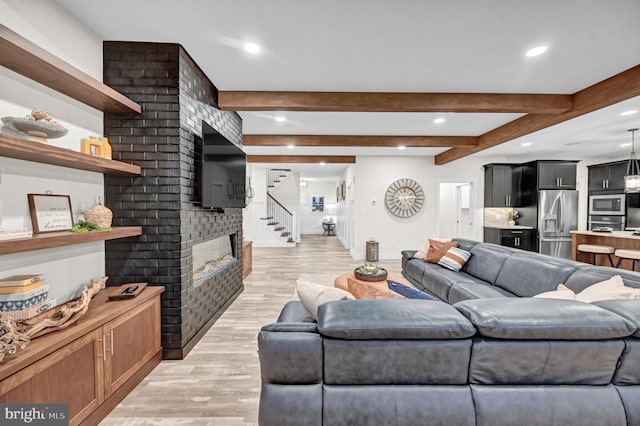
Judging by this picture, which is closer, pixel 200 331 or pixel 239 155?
pixel 200 331

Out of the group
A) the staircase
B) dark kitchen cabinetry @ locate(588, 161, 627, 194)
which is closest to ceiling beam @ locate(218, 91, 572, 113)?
dark kitchen cabinetry @ locate(588, 161, 627, 194)

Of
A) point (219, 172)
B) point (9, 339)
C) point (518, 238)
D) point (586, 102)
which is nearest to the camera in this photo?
point (9, 339)

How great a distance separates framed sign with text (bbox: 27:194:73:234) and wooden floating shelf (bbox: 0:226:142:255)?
0.07 m

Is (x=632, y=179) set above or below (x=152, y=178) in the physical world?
above

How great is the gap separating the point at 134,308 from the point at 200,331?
0.89 m

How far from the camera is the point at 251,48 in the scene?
91.5 inches

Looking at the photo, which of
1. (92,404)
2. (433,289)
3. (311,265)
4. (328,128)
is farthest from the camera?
(311,265)

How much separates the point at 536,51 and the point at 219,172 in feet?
10.8

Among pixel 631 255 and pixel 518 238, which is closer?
pixel 631 255

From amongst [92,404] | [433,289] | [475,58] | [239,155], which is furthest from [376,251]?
[92,404]

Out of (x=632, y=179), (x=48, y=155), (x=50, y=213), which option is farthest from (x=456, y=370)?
(x=632, y=179)

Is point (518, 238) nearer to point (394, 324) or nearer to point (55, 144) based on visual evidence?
point (394, 324)

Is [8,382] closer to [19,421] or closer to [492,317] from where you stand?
[19,421]

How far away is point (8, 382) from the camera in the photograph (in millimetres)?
1165
